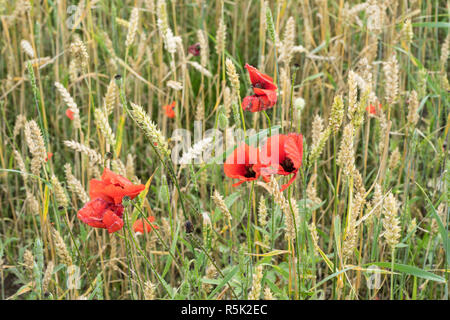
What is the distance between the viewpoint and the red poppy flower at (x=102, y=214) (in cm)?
73

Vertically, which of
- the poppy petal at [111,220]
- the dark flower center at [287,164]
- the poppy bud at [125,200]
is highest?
the dark flower center at [287,164]

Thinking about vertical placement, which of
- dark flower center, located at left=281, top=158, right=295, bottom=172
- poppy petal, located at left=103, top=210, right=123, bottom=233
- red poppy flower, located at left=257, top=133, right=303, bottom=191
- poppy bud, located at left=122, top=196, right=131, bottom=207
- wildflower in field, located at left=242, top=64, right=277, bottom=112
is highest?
wildflower in field, located at left=242, top=64, right=277, bottom=112

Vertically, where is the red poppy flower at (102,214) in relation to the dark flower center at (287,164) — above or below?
below

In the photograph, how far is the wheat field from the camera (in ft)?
2.53

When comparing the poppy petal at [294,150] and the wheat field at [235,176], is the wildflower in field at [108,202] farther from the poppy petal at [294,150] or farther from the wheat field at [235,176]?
the poppy petal at [294,150]

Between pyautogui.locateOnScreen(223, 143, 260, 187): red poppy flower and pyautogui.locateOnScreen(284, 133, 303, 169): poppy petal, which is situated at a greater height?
pyautogui.locateOnScreen(284, 133, 303, 169): poppy petal

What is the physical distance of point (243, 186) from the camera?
114 cm

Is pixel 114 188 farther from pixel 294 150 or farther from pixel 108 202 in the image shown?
pixel 294 150

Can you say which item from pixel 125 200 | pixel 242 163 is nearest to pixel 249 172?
pixel 242 163

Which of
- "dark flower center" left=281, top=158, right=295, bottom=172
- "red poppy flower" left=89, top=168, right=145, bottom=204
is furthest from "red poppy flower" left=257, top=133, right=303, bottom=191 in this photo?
"red poppy flower" left=89, top=168, right=145, bottom=204

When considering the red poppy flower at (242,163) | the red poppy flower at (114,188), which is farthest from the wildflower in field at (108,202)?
the red poppy flower at (242,163)

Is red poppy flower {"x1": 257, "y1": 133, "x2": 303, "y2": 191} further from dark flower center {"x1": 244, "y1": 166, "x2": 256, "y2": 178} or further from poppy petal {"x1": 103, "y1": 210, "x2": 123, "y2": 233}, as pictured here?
poppy petal {"x1": 103, "y1": 210, "x2": 123, "y2": 233}
